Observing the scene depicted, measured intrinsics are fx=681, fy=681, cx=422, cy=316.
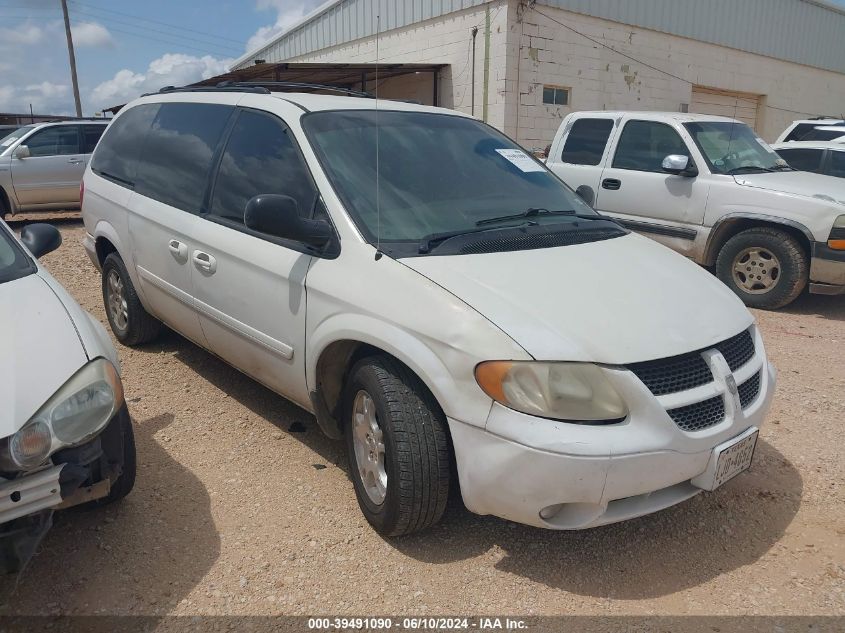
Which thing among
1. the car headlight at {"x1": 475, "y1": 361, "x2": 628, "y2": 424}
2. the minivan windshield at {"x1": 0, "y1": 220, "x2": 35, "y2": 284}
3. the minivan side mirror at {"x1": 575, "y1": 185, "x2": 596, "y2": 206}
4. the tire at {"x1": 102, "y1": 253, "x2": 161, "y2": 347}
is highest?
the minivan side mirror at {"x1": 575, "y1": 185, "x2": 596, "y2": 206}

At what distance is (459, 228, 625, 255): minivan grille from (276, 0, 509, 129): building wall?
30.3 feet

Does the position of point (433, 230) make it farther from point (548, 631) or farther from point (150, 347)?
point (150, 347)

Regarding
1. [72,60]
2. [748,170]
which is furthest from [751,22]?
[72,60]

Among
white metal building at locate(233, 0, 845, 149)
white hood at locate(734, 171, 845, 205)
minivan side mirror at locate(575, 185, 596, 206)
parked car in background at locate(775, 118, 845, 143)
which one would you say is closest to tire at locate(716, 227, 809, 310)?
white hood at locate(734, 171, 845, 205)

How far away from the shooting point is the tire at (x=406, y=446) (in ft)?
8.52

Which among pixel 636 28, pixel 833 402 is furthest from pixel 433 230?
pixel 636 28

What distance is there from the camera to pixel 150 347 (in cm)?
521

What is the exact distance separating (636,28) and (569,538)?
13698mm

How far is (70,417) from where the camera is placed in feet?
7.74

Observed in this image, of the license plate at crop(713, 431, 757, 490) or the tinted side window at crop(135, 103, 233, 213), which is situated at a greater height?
the tinted side window at crop(135, 103, 233, 213)

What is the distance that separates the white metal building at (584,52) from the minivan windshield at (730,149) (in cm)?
509

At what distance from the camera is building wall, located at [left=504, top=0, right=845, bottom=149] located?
12.3 meters

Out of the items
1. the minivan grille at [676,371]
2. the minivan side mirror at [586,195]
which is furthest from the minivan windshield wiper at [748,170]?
the minivan grille at [676,371]

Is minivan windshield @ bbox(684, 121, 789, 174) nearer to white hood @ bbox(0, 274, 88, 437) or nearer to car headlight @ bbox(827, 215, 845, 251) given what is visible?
car headlight @ bbox(827, 215, 845, 251)
